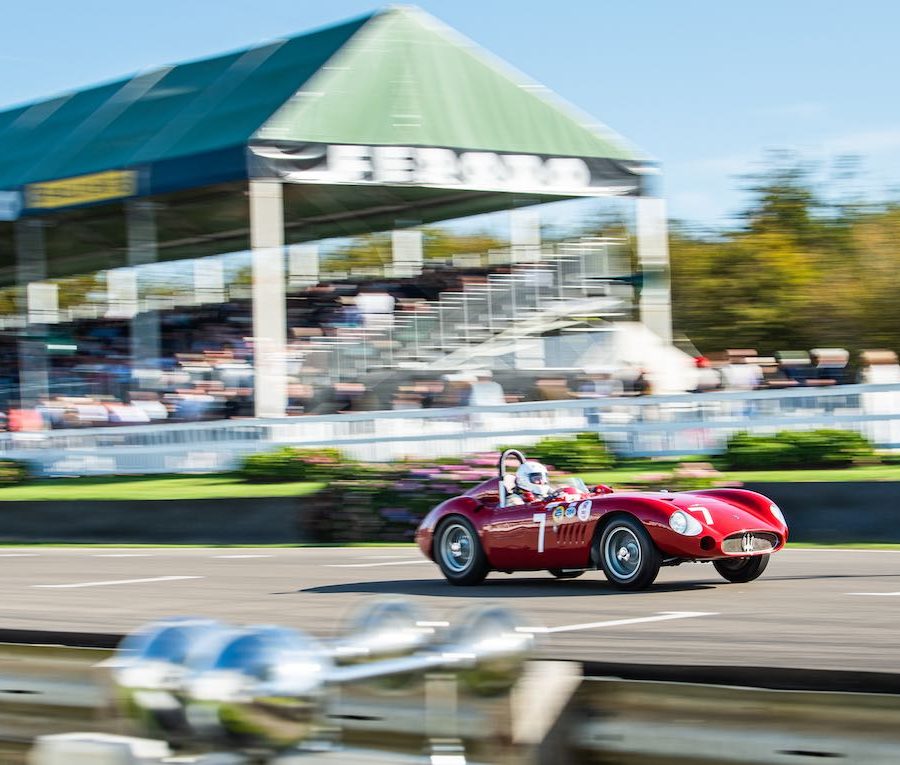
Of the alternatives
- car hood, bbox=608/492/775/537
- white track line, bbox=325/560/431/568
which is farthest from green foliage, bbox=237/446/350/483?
car hood, bbox=608/492/775/537

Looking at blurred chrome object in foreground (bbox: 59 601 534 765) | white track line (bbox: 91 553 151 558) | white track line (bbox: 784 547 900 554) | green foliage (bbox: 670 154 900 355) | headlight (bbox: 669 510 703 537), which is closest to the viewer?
blurred chrome object in foreground (bbox: 59 601 534 765)

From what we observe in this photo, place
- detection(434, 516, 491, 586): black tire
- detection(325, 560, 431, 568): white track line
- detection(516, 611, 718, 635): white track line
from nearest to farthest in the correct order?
detection(516, 611, 718, 635): white track line
detection(434, 516, 491, 586): black tire
detection(325, 560, 431, 568): white track line

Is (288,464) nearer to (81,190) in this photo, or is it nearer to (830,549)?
(81,190)

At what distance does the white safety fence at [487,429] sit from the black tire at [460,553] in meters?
6.75

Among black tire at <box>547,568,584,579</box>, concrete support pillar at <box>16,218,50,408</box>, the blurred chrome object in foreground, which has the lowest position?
black tire at <box>547,568,584,579</box>

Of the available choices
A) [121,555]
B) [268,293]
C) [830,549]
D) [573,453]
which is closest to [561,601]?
[830,549]

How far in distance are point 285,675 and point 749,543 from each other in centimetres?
688

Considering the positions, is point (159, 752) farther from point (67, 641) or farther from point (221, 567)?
point (221, 567)

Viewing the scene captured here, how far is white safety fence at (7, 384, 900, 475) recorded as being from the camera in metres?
16.1

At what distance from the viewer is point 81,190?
2477 centimetres

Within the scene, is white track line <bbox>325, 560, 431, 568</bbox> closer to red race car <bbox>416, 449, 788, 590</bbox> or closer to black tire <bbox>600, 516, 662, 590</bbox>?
red race car <bbox>416, 449, 788, 590</bbox>

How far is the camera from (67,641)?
4.17 m

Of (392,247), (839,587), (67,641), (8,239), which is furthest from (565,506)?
(8,239)

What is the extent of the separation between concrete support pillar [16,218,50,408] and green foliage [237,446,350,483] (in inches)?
285
